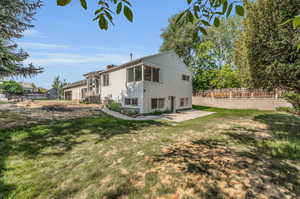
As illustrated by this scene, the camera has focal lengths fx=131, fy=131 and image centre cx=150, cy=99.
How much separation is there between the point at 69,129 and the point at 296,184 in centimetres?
865

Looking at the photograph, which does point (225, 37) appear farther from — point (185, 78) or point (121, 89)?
point (121, 89)

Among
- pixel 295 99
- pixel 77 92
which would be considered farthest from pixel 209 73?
pixel 77 92

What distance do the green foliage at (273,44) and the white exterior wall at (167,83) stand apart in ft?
26.5

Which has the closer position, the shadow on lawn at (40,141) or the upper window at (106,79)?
the shadow on lawn at (40,141)

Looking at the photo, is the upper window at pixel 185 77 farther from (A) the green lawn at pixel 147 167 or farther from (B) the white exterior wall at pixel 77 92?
(B) the white exterior wall at pixel 77 92

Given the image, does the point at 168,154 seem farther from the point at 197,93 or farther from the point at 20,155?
the point at 197,93

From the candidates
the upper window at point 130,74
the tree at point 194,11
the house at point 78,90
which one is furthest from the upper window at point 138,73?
the house at point 78,90

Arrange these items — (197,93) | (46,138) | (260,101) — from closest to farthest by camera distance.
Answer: (46,138) < (260,101) < (197,93)

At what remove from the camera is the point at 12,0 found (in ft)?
29.8

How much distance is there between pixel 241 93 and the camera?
660 inches

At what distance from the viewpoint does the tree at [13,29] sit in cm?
925

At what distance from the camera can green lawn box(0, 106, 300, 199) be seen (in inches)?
106

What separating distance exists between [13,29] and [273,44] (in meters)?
17.3

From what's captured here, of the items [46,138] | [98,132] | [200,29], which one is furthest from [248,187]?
[46,138]
